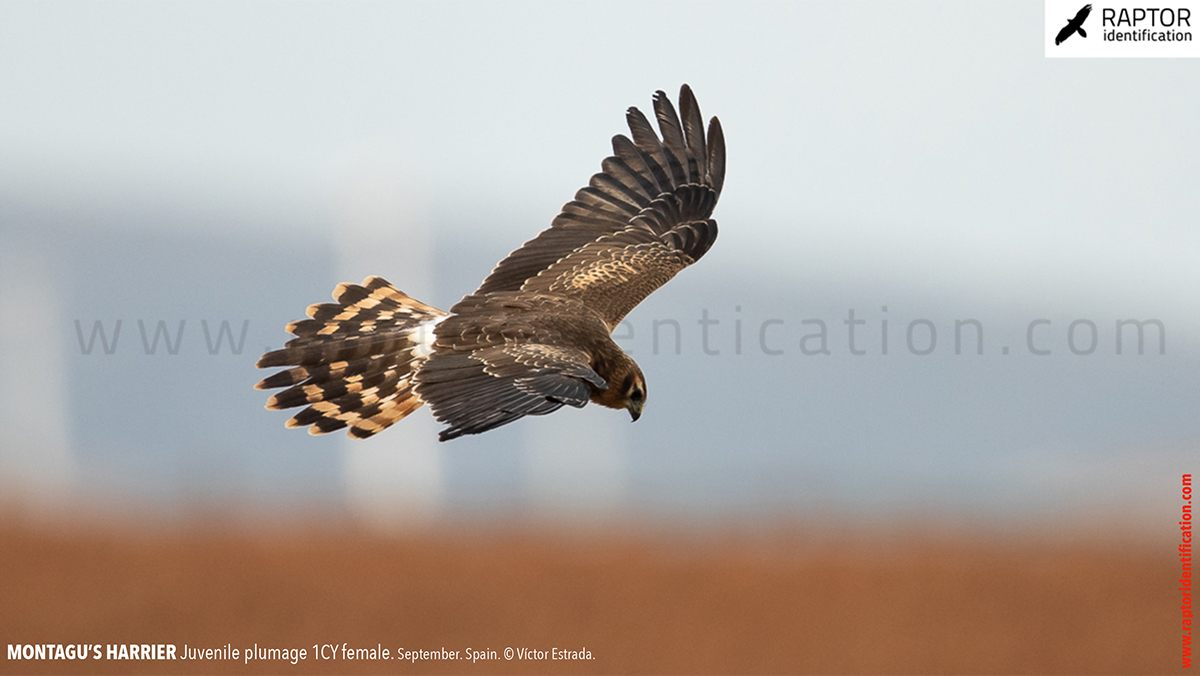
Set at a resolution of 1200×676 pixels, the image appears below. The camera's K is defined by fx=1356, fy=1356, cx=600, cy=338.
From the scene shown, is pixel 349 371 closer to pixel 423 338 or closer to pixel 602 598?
pixel 423 338

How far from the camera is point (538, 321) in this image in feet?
22.7

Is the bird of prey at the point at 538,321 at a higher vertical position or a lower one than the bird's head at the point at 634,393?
higher

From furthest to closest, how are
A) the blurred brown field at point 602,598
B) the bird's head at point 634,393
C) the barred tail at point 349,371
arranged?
the blurred brown field at point 602,598 < the barred tail at point 349,371 < the bird's head at point 634,393

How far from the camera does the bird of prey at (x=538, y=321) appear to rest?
6.03m

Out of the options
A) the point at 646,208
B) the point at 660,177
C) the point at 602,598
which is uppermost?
the point at 660,177

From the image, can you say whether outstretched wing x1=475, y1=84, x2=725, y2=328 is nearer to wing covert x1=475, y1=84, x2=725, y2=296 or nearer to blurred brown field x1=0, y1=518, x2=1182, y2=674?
wing covert x1=475, y1=84, x2=725, y2=296

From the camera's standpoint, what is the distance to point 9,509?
1286 cm

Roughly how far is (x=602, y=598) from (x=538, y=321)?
19.8 ft

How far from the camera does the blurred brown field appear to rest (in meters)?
11.2

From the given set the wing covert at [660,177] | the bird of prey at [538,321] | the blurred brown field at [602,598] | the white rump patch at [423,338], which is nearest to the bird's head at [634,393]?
the bird of prey at [538,321]

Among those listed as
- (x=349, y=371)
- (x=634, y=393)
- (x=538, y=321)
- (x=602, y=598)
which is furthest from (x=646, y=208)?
(x=602, y=598)

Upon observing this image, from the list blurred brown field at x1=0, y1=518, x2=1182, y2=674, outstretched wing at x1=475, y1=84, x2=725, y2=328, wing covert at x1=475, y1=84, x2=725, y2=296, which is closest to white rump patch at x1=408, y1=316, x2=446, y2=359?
outstretched wing at x1=475, y1=84, x2=725, y2=328

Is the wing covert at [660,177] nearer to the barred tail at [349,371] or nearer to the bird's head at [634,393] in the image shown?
the barred tail at [349,371]

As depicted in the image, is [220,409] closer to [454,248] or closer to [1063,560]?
[454,248]
